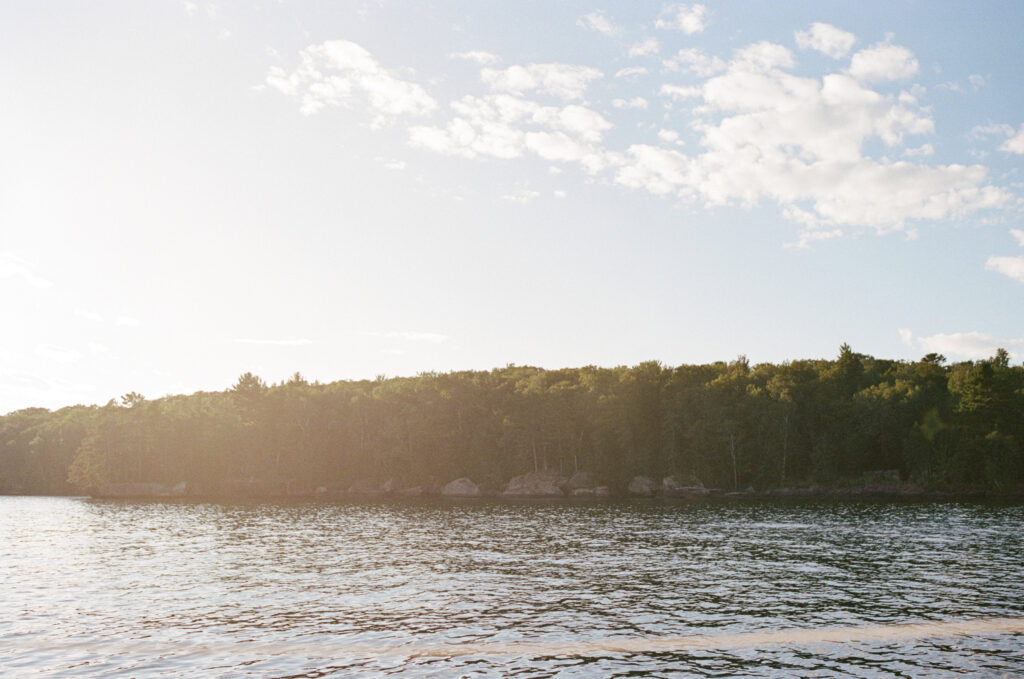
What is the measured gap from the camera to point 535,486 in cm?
14800

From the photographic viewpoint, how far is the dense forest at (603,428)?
127188 millimetres

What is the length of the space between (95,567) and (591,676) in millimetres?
42043

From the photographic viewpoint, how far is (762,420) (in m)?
138

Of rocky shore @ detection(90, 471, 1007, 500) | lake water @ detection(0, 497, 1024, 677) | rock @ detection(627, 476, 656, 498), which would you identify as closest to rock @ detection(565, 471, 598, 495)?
rocky shore @ detection(90, 471, 1007, 500)

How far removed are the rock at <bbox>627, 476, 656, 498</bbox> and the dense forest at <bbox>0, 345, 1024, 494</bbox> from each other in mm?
2997

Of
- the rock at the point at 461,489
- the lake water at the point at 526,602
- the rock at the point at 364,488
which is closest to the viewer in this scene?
the lake water at the point at 526,602

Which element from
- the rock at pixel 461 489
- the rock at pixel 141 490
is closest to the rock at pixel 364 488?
the rock at pixel 461 489

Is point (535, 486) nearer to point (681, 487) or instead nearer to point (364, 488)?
point (681, 487)

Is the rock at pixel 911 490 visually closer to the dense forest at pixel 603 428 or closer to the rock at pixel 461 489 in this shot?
the dense forest at pixel 603 428

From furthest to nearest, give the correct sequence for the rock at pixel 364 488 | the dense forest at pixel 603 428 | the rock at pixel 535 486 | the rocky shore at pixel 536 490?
the rock at pixel 364 488 < the rock at pixel 535 486 < the dense forest at pixel 603 428 < the rocky shore at pixel 536 490

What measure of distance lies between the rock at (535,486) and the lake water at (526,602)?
7587cm

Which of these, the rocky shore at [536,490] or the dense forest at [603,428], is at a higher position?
the dense forest at [603,428]

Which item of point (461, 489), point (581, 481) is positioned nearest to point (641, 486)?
point (581, 481)

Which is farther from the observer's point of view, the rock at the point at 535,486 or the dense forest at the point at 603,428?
the rock at the point at 535,486
